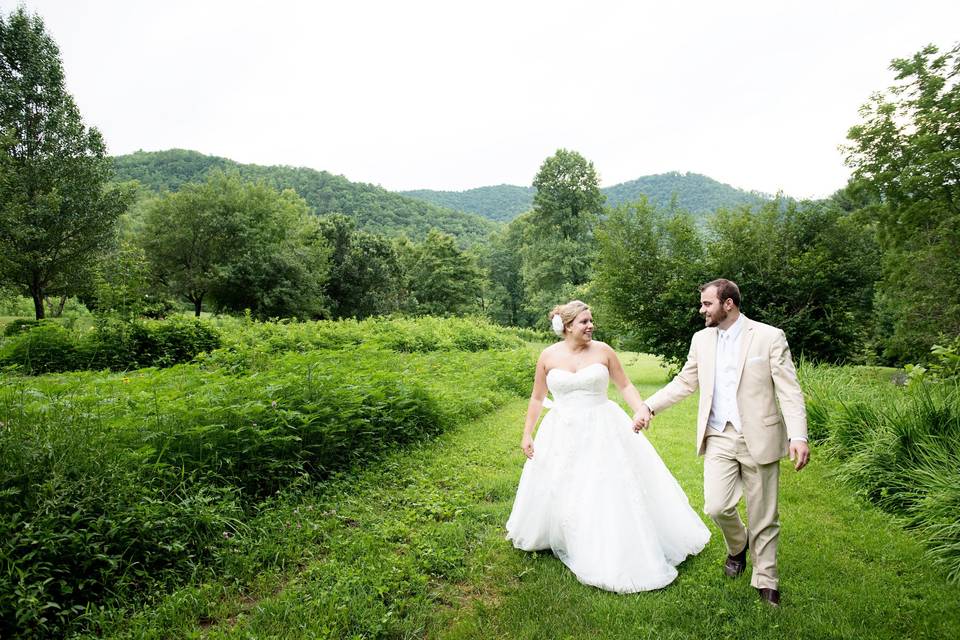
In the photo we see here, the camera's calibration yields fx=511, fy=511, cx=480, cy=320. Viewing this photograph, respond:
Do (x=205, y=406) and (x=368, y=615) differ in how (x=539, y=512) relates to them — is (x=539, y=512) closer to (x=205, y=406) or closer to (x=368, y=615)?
(x=368, y=615)

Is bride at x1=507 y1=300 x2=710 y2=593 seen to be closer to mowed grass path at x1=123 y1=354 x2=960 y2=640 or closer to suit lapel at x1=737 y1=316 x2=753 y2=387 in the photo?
mowed grass path at x1=123 y1=354 x2=960 y2=640

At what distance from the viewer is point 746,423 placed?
389 cm

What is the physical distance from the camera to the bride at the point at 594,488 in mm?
4148

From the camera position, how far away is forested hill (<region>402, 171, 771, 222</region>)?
75775mm

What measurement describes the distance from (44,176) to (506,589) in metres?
31.3

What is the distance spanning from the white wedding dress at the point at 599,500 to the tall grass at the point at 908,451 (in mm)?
2245

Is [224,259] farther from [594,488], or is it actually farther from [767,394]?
[767,394]

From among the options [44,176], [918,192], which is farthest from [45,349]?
[918,192]

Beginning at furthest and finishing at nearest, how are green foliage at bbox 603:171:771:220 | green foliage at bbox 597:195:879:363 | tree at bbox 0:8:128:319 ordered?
1. green foliage at bbox 603:171:771:220
2. tree at bbox 0:8:128:319
3. green foliage at bbox 597:195:879:363

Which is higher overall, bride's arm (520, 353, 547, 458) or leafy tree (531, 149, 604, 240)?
leafy tree (531, 149, 604, 240)

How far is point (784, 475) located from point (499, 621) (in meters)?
5.16

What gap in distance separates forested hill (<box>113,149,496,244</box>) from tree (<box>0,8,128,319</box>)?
4818 centimetres

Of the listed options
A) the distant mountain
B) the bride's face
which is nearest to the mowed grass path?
the bride's face

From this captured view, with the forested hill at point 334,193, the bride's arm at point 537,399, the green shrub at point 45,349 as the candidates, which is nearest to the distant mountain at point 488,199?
the forested hill at point 334,193
